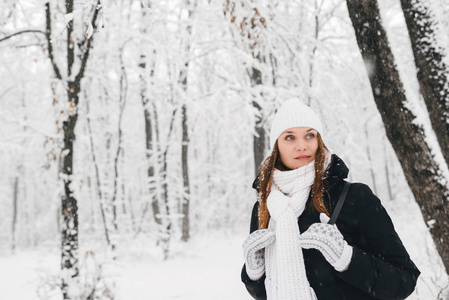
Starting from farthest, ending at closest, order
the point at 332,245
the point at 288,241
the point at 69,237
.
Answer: the point at 69,237 < the point at 288,241 < the point at 332,245

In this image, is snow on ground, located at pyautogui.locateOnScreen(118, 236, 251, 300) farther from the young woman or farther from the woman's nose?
the woman's nose

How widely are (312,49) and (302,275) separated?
9.84m

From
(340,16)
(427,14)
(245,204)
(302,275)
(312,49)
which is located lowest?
(245,204)

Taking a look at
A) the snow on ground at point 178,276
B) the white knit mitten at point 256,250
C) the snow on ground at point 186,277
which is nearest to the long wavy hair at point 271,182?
the white knit mitten at point 256,250

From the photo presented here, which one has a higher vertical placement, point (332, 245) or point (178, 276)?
point (332, 245)

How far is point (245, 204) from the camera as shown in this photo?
24.2 meters

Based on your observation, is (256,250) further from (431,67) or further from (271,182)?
(431,67)

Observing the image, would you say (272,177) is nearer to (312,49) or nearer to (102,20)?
(102,20)

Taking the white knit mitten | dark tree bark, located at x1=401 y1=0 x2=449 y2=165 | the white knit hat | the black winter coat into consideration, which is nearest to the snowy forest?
dark tree bark, located at x1=401 y1=0 x2=449 y2=165

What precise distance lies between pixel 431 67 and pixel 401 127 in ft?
1.93

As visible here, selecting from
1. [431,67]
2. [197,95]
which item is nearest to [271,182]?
[431,67]

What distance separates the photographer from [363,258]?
1414 millimetres

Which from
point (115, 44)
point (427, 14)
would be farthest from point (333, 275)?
point (115, 44)

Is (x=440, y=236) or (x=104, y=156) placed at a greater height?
(x=104, y=156)
